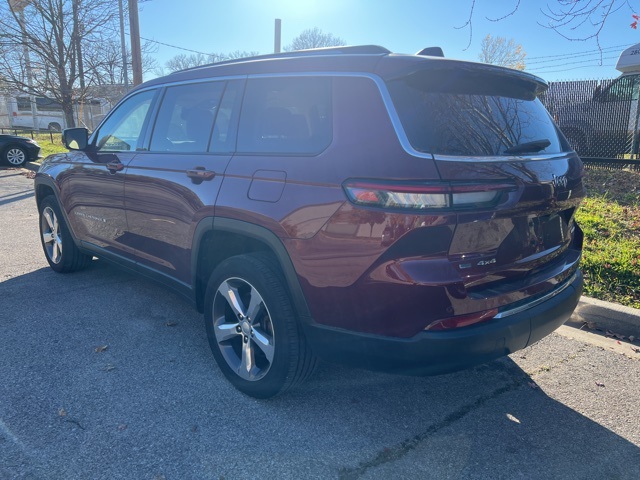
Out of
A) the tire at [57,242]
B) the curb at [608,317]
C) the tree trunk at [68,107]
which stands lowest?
the curb at [608,317]

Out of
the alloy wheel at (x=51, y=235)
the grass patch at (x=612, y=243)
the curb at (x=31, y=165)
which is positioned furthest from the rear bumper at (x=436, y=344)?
the curb at (x=31, y=165)

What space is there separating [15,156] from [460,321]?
1730cm

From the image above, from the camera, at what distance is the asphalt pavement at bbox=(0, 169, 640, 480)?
7.76 ft

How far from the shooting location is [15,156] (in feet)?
51.5

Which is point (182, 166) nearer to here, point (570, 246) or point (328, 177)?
point (328, 177)

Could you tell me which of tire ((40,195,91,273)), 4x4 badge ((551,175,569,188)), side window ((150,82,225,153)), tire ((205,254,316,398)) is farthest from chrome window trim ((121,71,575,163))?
tire ((40,195,91,273))

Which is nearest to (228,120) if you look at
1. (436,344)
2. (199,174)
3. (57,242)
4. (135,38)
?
(199,174)

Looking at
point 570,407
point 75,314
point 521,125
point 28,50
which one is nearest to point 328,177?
point 521,125

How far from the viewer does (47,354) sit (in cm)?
338

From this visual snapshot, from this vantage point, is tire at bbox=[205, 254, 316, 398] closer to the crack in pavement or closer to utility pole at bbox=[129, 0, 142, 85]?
the crack in pavement

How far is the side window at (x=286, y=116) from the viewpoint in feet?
8.34

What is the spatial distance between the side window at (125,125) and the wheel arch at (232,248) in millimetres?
1303

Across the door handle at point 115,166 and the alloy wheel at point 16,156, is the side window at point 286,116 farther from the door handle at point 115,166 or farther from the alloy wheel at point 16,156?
the alloy wheel at point 16,156

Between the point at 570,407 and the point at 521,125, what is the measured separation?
1680 mm
